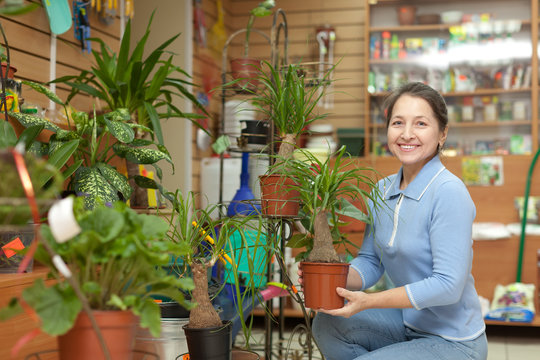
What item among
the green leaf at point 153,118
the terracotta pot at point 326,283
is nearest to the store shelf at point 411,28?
the green leaf at point 153,118

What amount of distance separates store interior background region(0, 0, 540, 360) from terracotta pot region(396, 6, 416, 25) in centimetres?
25

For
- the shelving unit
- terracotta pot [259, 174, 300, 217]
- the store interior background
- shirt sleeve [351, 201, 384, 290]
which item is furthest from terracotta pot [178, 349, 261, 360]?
the shelving unit

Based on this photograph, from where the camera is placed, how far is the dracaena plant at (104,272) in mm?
906

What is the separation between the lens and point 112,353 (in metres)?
0.97

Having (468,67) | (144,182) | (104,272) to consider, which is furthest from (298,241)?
(468,67)

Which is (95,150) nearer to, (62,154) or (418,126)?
(62,154)

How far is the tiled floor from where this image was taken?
10.9ft

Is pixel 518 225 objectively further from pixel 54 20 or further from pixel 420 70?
pixel 54 20

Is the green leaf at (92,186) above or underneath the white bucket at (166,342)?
above

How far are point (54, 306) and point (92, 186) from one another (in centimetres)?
113

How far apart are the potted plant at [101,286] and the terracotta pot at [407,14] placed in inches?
173

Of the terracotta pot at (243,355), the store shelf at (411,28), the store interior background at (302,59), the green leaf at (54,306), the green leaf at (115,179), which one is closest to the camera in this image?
the green leaf at (54,306)

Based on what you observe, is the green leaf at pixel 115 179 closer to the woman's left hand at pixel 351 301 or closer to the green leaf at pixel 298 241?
the green leaf at pixel 298 241

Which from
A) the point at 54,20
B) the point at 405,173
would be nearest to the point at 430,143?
the point at 405,173
